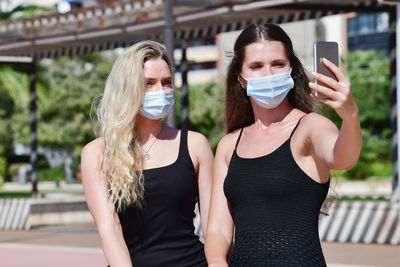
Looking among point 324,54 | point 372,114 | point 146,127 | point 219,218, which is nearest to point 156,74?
point 146,127

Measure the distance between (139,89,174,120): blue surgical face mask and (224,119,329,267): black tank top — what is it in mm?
488

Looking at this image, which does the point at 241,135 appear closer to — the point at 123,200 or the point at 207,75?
the point at 123,200

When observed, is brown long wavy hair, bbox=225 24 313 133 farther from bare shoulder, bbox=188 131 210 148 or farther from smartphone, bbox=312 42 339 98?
smartphone, bbox=312 42 339 98

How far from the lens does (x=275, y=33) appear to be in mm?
3197

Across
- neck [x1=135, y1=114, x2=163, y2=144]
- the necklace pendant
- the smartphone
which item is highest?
the smartphone

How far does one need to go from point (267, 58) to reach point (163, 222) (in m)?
0.72

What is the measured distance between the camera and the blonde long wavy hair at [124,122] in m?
3.35

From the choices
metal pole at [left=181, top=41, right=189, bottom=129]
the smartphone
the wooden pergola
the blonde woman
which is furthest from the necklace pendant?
metal pole at [left=181, top=41, right=189, bottom=129]

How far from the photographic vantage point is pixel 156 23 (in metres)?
15.3

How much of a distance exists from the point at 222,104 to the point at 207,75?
276 ft

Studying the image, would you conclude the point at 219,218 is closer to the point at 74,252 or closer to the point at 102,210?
the point at 102,210

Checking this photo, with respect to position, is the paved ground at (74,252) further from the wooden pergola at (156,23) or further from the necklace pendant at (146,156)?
the necklace pendant at (146,156)

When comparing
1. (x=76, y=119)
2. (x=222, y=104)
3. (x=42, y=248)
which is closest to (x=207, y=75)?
(x=76, y=119)

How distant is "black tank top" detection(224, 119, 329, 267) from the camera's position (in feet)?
9.86
